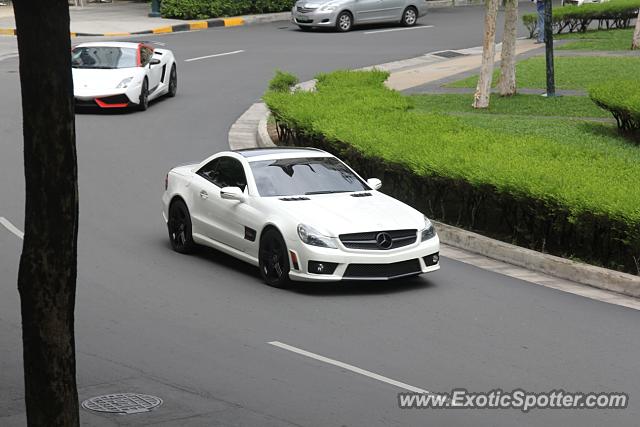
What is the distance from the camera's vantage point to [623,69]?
31.5 m

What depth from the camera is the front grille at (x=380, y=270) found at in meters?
13.6

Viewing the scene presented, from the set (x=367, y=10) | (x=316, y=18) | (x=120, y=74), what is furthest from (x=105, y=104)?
(x=367, y=10)

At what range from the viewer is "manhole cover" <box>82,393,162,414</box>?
9.93m

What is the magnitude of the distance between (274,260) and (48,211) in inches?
252

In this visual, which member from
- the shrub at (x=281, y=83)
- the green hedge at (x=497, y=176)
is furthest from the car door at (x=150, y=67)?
the green hedge at (x=497, y=176)

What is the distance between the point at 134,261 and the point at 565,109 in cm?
1336

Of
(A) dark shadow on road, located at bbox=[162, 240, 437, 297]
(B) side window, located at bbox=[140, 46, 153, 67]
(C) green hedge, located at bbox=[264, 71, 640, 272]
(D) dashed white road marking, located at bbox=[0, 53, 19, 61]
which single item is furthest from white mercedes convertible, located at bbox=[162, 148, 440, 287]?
(D) dashed white road marking, located at bbox=[0, 53, 19, 61]

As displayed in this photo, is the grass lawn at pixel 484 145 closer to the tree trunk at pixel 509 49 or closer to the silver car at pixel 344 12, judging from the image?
the tree trunk at pixel 509 49

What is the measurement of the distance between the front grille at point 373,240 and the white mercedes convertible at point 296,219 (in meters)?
0.01

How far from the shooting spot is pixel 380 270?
1373 centimetres

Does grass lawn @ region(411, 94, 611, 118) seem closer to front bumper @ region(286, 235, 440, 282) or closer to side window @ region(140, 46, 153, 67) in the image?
side window @ region(140, 46, 153, 67)

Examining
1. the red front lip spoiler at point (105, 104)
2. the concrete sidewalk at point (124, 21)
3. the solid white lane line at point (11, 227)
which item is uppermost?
the red front lip spoiler at point (105, 104)

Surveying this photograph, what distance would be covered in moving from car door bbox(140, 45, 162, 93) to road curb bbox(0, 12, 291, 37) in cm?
1328

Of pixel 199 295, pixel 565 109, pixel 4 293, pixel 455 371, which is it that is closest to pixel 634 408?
pixel 455 371
